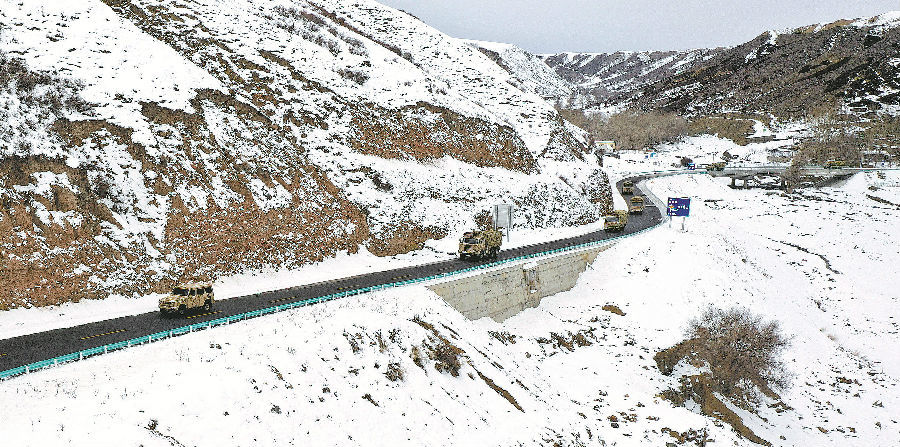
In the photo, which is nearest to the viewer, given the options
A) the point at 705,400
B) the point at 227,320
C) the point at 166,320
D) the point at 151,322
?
the point at 227,320

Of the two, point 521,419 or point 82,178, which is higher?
point 82,178

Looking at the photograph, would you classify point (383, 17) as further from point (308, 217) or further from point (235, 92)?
point (308, 217)

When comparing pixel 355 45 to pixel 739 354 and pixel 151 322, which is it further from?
pixel 739 354

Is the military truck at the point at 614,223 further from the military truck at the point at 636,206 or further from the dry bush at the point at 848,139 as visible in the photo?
the dry bush at the point at 848,139

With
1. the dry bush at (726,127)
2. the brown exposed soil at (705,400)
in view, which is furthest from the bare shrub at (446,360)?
the dry bush at (726,127)

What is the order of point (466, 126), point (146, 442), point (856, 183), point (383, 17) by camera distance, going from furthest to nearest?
point (856, 183) < point (383, 17) < point (466, 126) < point (146, 442)

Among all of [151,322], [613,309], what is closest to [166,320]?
[151,322]

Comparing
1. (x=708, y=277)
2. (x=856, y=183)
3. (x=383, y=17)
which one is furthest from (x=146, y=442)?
(x=856, y=183)
